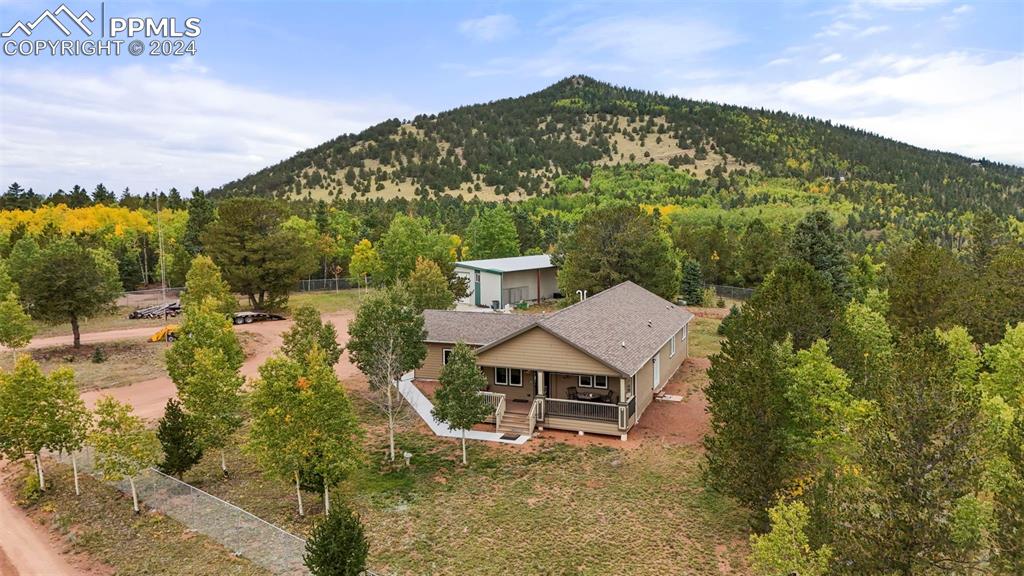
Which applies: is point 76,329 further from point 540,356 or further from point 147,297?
point 540,356

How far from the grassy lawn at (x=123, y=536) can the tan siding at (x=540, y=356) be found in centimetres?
1108

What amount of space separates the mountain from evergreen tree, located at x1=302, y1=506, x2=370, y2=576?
111554mm

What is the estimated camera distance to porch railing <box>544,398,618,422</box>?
2159 cm

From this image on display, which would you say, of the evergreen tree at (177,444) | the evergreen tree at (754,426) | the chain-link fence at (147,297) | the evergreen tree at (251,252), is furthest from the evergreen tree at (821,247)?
the chain-link fence at (147,297)

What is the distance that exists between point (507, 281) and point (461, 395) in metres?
30.2

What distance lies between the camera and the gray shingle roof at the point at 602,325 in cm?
2188

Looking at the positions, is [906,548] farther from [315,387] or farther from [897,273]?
[897,273]

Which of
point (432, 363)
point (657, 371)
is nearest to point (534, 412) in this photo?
point (657, 371)

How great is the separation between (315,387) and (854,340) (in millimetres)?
16540

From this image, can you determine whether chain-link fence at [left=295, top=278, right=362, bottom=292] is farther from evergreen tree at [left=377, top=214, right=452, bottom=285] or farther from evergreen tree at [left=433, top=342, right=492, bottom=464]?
evergreen tree at [left=433, top=342, right=492, bottom=464]

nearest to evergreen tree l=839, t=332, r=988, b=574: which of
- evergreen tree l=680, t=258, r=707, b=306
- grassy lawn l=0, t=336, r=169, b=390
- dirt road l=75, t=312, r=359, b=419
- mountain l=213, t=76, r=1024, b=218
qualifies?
dirt road l=75, t=312, r=359, b=419

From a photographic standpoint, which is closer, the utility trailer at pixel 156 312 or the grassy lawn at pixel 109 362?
the grassy lawn at pixel 109 362

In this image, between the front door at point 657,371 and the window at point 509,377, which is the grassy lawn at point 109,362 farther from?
the front door at point 657,371

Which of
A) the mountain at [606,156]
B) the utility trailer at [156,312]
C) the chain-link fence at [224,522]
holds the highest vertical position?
the mountain at [606,156]
